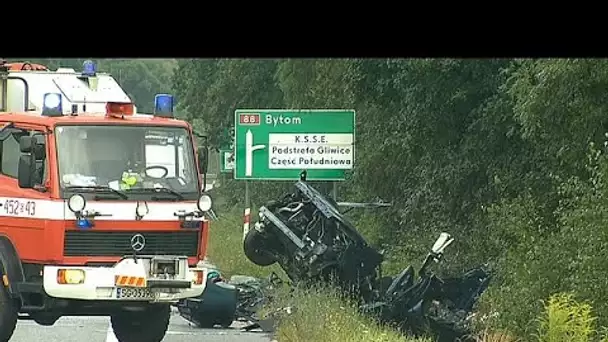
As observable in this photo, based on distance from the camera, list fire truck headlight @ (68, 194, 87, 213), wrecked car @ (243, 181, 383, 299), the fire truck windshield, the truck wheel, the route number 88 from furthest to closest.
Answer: the route number 88, wrecked car @ (243, 181, 383, 299), the truck wheel, the fire truck windshield, fire truck headlight @ (68, 194, 87, 213)

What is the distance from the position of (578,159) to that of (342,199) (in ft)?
47.7

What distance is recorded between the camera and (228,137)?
50.1 m

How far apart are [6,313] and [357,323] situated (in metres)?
3.68

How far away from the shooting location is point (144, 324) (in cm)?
1545

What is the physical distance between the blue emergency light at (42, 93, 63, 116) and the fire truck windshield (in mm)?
345

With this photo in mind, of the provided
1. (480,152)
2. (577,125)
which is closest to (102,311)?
(577,125)

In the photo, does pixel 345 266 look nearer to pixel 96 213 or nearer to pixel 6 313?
pixel 96 213

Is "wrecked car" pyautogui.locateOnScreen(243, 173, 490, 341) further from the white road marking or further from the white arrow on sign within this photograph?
the white arrow on sign

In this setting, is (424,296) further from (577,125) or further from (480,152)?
(480,152)

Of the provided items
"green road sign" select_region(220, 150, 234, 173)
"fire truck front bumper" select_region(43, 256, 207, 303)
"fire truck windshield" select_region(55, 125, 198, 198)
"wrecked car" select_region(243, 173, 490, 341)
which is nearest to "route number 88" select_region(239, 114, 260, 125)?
"wrecked car" select_region(243, 173, 490, 341)

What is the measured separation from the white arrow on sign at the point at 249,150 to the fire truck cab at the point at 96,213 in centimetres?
946

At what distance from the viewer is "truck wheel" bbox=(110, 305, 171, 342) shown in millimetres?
15297
